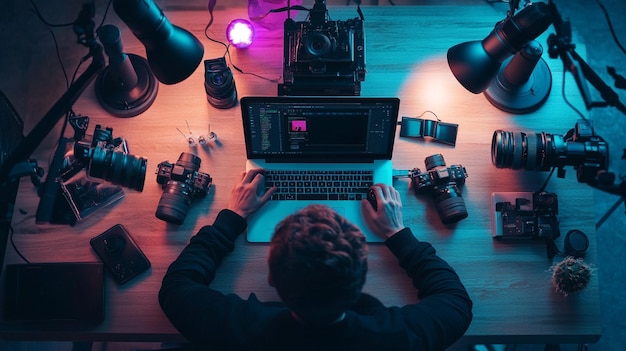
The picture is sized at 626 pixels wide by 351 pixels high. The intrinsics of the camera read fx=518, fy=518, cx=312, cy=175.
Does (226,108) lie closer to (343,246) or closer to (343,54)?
(343,54)

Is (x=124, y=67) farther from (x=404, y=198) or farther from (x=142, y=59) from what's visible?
(x=404, y=198)

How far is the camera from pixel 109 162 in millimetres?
1707

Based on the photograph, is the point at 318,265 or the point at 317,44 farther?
the point at 317,44

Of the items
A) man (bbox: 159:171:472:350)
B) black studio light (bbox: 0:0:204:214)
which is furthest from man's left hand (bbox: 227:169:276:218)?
black studio light (bbox: 0:0:204:214)

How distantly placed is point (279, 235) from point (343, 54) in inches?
29.1

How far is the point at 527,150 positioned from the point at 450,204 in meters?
0.32

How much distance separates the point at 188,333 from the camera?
153cm

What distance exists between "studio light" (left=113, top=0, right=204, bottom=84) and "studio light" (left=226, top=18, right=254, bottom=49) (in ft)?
0.68

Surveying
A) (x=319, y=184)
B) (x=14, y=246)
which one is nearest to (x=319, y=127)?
(x=319, y=184)

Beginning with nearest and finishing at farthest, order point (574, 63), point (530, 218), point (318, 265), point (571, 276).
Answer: point (318, 265) → point (574, 63) → point (571, 276) → point (530, 218)

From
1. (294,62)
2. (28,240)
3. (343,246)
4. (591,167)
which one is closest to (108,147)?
(28,240)

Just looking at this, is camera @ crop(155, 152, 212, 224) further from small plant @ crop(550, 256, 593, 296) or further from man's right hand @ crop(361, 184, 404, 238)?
small plant @ crop(550, 256, 593, 296)

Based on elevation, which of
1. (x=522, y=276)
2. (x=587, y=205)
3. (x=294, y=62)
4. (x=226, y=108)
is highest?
(x=294, y=62)

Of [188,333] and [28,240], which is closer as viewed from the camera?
[188,333]
